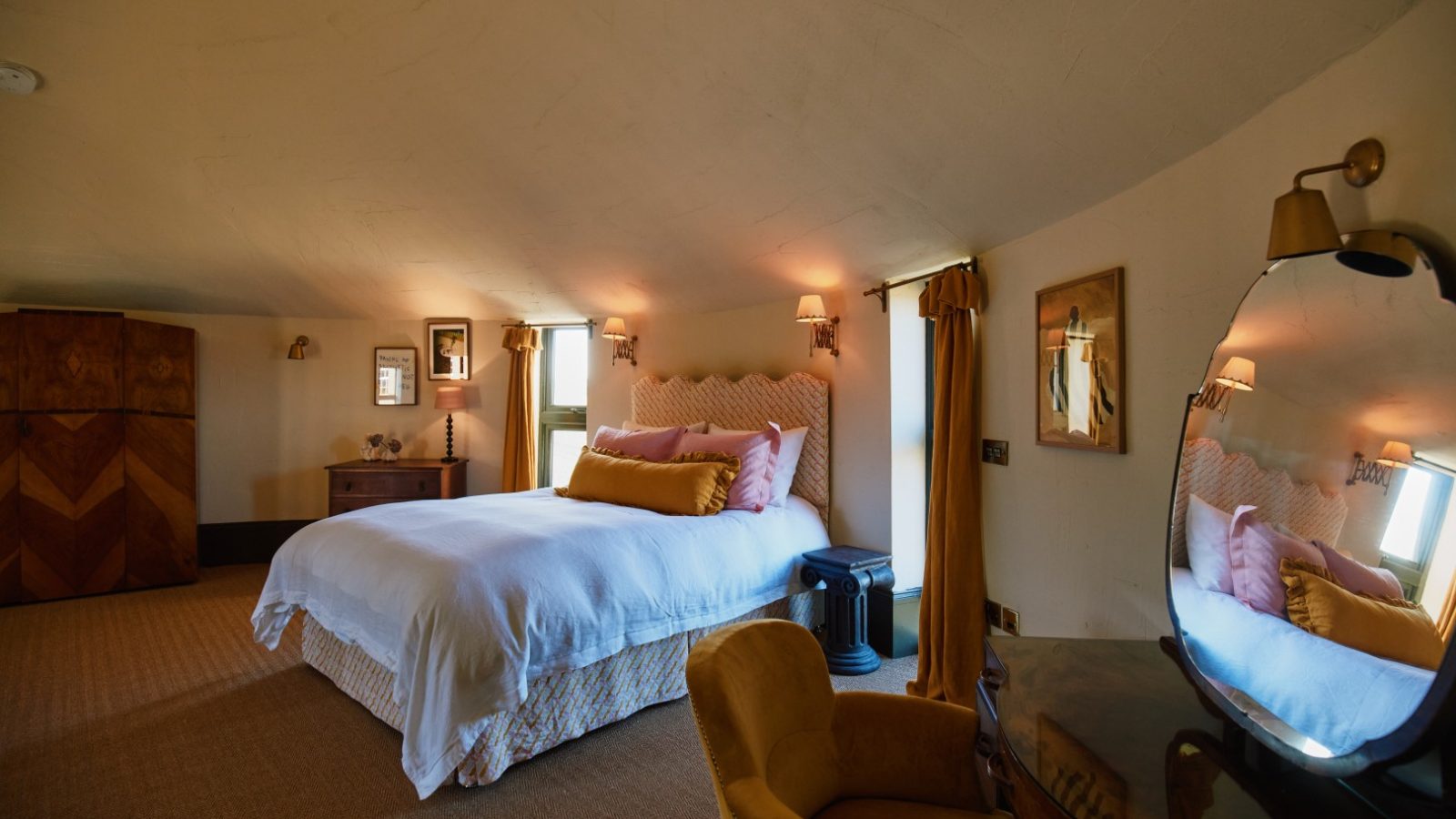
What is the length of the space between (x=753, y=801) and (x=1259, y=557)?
1.10 m

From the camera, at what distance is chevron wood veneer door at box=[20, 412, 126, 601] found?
4.09 meters

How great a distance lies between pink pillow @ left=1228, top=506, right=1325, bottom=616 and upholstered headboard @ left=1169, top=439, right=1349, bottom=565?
24 millimetres

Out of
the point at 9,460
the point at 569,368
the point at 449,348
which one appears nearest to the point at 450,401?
the point at 449,348

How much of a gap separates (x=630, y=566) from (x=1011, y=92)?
82.2 inches

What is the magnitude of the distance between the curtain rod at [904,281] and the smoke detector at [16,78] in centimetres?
376

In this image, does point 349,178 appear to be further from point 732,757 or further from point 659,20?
point 732,757

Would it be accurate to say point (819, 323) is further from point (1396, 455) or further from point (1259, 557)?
point (1396, 455)

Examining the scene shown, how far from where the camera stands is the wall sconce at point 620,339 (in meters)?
4.58

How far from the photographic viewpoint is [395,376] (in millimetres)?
5391

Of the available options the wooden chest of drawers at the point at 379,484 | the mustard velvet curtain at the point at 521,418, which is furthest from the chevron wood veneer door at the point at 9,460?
the mustard velvet curtain at the point at 521,418

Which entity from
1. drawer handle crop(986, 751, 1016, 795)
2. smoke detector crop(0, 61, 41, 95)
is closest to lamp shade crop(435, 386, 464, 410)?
smoke detector crop(0, 61, 41, 95)

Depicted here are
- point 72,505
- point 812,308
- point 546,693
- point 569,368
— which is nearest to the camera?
point 546,693

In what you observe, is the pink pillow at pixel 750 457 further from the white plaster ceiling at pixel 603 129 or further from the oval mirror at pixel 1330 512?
the oval mirror at pixel 1330 512

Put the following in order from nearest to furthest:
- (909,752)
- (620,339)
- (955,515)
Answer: (909,752) < (955,515) < (620,339)
